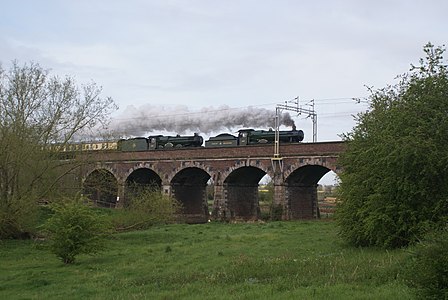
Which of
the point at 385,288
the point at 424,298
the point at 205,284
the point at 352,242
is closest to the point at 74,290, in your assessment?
the point at 205,284

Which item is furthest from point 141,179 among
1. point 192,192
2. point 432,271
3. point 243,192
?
point 432,271

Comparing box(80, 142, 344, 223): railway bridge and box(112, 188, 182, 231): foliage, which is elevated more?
box(80, 142, 344, 223): railway bridge

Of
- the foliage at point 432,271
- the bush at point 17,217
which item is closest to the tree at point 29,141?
the bush at point 17,217

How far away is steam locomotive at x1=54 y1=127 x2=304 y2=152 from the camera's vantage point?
26297mm

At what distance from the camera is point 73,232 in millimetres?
16266

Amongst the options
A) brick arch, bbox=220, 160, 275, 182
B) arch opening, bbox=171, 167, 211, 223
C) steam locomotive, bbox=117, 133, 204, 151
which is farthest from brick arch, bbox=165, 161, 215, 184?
steam locomotive, bbox=117, 133, 204, 151

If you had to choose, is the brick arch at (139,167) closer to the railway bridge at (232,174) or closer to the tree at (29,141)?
the railway bridge at (232,174)

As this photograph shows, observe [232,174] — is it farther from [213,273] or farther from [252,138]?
[213,273]

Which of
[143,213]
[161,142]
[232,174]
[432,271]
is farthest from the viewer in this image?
[161,142]

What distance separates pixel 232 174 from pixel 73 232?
26.5 metres

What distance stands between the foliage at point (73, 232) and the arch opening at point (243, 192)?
25461 mm

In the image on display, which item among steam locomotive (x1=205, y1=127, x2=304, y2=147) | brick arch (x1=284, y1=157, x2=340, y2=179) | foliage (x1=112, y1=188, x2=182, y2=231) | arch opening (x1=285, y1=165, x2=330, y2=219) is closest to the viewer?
foliage (x1=112, y1=188, x2=182, y2=231)

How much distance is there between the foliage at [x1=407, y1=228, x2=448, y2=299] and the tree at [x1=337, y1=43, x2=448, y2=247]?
6.01m

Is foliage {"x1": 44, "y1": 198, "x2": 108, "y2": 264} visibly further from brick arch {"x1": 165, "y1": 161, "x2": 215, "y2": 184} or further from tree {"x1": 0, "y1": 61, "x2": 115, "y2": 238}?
brick arch {"x1": 165, "y1": 161, "x2": 215, "y2": 184}
